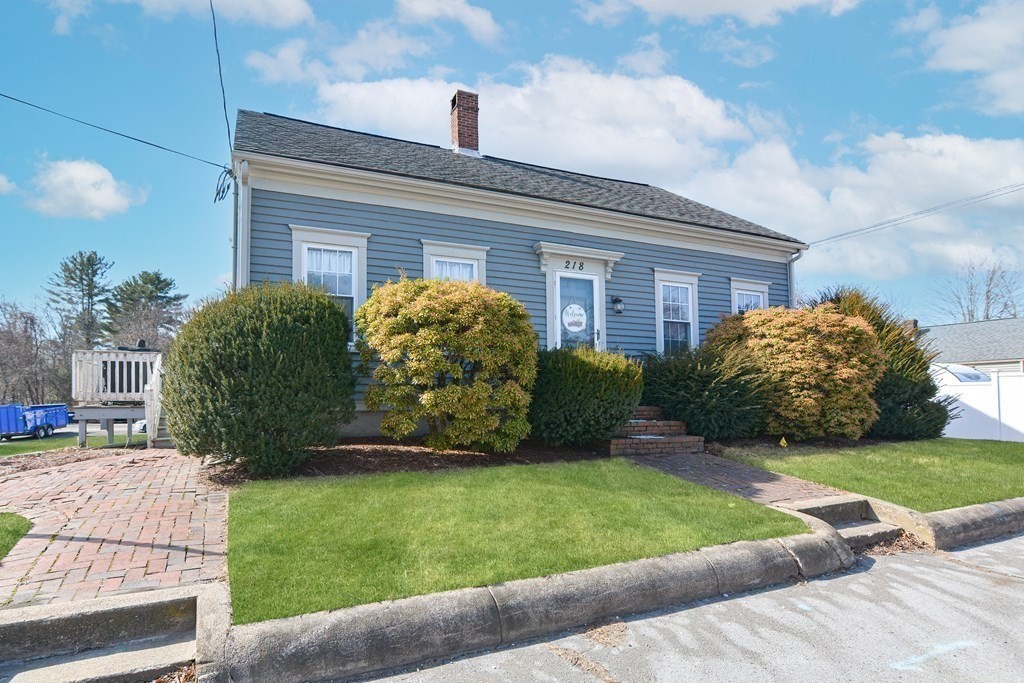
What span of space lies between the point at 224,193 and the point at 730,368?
31.2ft

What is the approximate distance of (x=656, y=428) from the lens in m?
8.99

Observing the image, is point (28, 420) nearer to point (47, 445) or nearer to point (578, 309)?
point (47, 445)

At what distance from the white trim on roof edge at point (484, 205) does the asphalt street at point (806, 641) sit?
776 cm

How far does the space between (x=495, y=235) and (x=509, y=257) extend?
48 centimetres

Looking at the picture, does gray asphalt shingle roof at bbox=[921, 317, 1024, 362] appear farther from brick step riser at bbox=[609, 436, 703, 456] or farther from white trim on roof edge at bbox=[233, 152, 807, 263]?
brick step riser at bbox=[609, 436, 703, 456]

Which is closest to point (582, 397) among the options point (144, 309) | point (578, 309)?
point (578, 309)

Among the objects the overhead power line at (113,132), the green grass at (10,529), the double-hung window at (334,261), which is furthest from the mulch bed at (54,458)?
the overhead power line at (113,132)

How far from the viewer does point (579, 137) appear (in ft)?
56.4

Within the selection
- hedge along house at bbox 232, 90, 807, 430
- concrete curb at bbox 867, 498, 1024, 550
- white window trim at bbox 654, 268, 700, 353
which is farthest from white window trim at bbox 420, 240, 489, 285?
concrete curb at bbox 867, 498, 1024, 550

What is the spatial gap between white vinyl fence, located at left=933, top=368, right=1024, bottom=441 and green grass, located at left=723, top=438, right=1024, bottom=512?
392 cm

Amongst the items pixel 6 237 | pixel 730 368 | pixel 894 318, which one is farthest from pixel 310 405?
pixel 6 237

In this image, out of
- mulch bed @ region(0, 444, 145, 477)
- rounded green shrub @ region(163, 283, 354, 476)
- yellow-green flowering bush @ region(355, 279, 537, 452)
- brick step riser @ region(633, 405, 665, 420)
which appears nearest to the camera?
rounded green shrub @ region(163, 283, 354, 476)

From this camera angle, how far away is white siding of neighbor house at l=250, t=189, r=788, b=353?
8.80 metres

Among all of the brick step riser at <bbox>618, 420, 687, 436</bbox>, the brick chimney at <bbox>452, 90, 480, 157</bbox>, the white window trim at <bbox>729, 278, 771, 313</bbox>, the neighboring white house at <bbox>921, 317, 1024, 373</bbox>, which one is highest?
the brick chimney at <bbox>452, 90, 480, 157</bbox>
